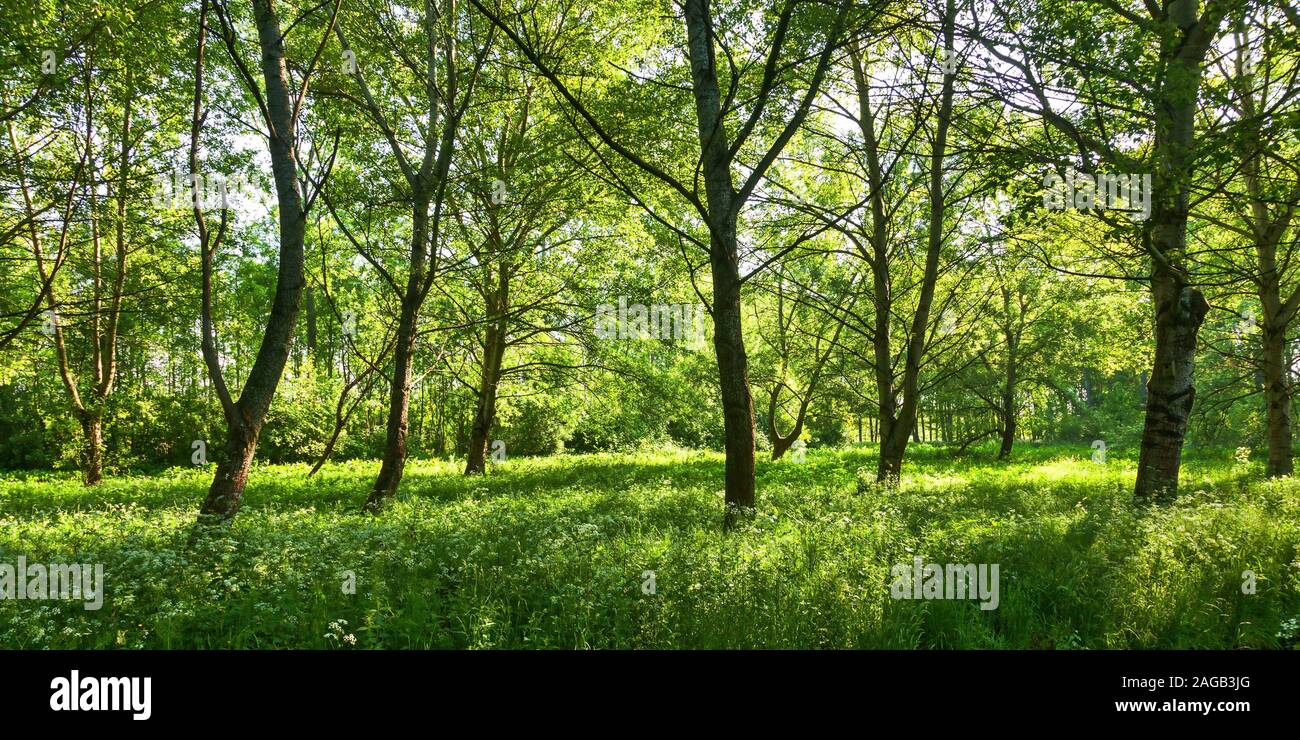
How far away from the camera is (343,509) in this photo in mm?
10000

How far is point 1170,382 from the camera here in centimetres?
733

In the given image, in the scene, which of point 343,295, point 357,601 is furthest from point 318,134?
point 343,295

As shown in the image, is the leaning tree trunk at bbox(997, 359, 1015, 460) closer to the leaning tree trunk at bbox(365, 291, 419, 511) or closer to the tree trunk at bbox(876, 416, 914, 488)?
the tree trunk at bbox(876, 416, 914, 488)

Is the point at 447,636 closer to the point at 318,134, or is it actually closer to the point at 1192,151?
the point at 1192,151

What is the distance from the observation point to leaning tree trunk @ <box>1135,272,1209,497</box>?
7.27 m

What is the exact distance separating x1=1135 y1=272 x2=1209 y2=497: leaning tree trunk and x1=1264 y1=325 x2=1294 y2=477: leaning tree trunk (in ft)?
19.7

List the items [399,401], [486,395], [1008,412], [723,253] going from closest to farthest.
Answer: [723,253]
[399,401]
[486,395]
[1008,412]

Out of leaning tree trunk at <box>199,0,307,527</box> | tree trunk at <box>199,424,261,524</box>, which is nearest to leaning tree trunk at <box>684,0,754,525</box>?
leaning tree trunk at <box>199,0,307,527</box>

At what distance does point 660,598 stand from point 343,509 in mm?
8198

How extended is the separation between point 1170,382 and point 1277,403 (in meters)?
7.00

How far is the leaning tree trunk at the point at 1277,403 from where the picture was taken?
35.7ft

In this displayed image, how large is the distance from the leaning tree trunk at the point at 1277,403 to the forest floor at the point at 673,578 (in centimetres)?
411

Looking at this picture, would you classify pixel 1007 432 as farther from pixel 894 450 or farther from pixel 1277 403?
pixel 894 450

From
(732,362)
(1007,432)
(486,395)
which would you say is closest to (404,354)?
(486,395)
